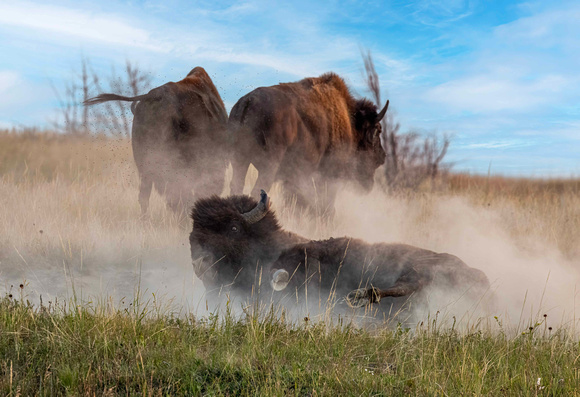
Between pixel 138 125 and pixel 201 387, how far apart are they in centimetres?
658

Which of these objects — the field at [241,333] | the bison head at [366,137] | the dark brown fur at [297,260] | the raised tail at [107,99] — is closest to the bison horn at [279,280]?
the dark brown fur at [297,260]

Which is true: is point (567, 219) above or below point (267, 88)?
below

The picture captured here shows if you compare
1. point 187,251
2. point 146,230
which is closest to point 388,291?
point 187,251

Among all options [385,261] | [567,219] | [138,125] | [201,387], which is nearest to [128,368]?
[201,387]

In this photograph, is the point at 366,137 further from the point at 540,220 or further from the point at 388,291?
the point at 388,291

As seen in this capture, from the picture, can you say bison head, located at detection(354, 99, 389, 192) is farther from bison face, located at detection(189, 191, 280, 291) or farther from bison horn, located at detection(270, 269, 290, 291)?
bison horn, located at detection(270, 269, 290, 291)

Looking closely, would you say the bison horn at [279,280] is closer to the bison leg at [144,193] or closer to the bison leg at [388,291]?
the bison leg at [388,291]

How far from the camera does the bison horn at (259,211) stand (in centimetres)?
541

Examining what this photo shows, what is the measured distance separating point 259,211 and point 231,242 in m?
0.41

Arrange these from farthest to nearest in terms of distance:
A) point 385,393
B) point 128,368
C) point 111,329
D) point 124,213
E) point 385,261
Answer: point 124,213
point 385,261
point 111,329
point 128,368
point 385,393

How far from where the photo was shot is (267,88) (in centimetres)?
917

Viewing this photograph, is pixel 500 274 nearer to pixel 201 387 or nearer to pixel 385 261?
pixel 385 261

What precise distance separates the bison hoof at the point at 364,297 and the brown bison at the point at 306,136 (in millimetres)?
4451

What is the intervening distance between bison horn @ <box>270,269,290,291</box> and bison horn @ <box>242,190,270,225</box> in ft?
2.04
